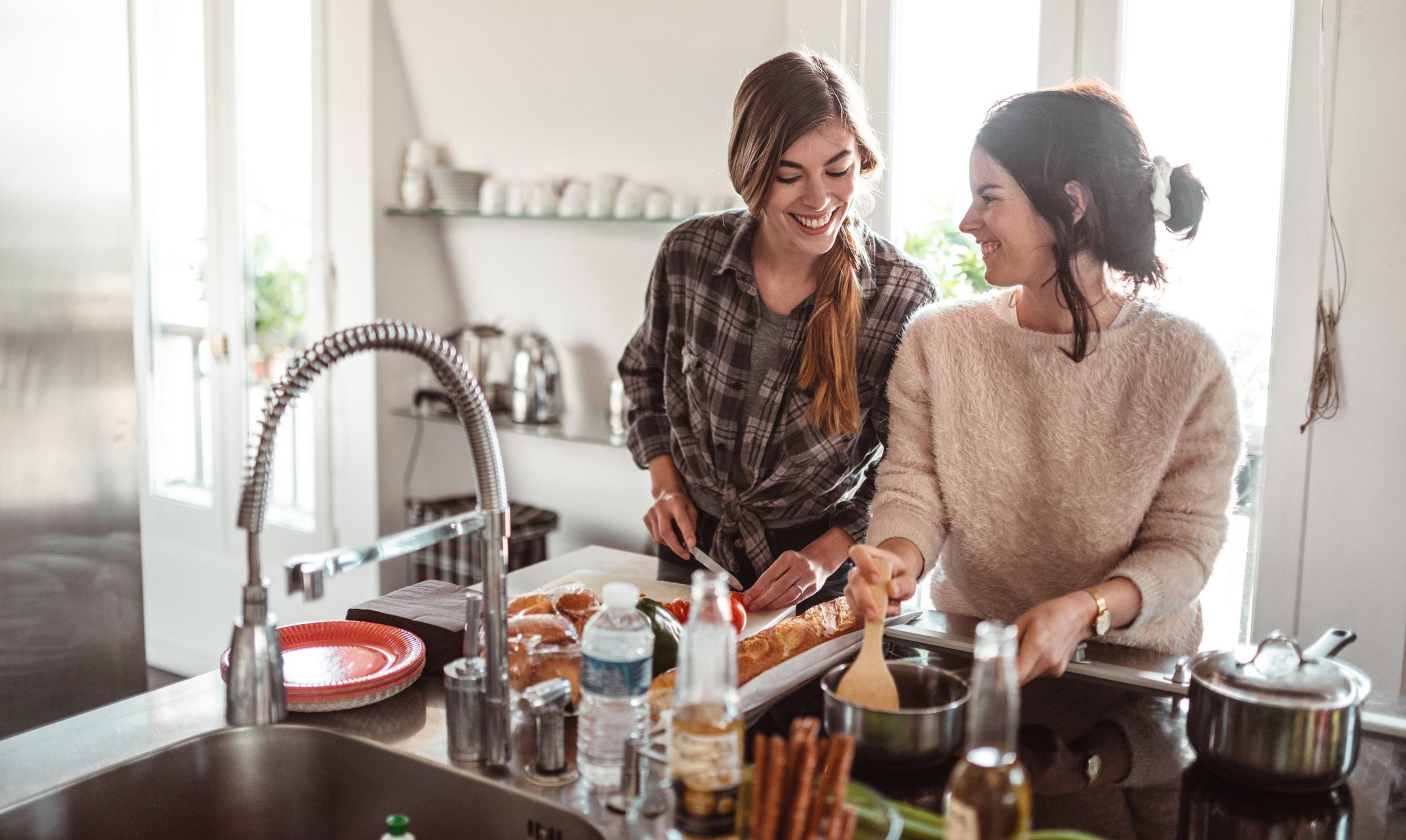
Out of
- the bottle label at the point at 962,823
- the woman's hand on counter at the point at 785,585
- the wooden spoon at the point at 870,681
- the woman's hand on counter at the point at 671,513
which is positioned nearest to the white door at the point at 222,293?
the woman's hand on counter at the point at 671,513

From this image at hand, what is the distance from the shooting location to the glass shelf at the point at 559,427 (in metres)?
3.23

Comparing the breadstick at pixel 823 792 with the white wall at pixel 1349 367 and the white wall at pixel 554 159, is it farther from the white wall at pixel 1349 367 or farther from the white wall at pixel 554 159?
the white wall at pixel 554 159

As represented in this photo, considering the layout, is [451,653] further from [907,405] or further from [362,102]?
[362,102]

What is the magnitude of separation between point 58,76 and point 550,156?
1388 millimetres

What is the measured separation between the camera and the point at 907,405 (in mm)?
1718

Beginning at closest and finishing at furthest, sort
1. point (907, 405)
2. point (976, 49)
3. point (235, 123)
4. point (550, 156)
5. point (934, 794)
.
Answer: point (934, 794) < point (907, 405) < point (976, 49) < point (550, 156) < point (235, 123)

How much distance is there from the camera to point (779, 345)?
6.77ft

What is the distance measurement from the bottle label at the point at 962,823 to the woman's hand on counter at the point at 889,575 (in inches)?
14.2

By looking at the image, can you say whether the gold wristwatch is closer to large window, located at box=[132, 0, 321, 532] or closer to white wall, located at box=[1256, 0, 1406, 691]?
white wall, located at box=[1256, 0, 1406, 691]

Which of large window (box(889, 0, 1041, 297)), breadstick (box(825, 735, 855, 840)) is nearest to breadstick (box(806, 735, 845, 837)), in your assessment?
breadstick (box(825, 735, 855, 840))

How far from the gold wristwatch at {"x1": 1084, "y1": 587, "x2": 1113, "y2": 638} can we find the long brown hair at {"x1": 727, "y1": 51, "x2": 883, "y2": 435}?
0.62 m

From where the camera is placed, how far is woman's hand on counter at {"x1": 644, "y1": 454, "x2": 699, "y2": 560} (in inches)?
80.2

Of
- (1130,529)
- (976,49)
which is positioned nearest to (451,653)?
(1130,529)

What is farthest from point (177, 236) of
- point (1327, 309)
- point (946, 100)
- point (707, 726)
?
point (707, 726)
